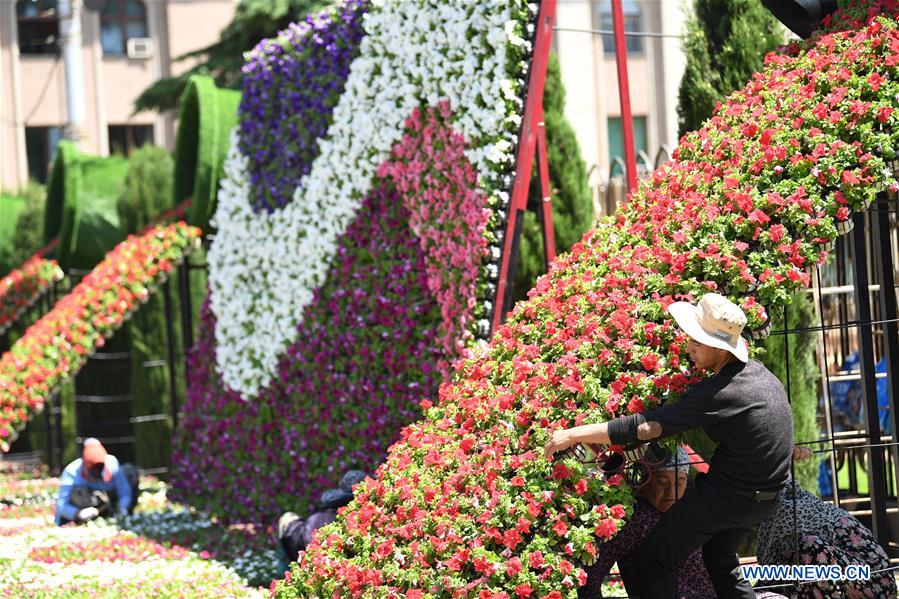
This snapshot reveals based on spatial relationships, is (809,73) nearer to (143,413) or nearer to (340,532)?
(340,532)

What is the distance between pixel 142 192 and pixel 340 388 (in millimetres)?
7144

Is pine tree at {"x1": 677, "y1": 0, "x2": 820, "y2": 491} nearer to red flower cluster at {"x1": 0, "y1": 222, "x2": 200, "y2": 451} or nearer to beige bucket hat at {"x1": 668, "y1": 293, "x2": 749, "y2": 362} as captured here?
beige bucket hat at {"x1": 668, "y1": 293, "x2": 749, "y2": 362}

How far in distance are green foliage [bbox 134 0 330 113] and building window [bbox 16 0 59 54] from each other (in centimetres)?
1013

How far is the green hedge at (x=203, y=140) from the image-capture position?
12164mm

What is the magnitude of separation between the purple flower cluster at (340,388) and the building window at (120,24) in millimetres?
21464

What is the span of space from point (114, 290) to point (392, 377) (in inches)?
200

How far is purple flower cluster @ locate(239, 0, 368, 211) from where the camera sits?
10.1m

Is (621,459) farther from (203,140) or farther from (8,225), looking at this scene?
(8,225)

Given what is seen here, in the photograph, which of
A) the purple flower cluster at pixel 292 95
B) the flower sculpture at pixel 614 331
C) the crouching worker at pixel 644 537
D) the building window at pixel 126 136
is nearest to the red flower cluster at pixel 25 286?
the purple flower cluster at pixel 292 95

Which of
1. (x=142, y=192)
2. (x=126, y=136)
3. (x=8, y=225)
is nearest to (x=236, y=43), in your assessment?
(x=8, y=225)

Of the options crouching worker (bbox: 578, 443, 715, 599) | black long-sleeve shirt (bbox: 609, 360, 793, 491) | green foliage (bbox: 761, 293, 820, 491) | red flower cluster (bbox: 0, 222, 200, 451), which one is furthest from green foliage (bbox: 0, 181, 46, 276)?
black long-sleeve shirt (bbox: 609, 360, 793, 491)

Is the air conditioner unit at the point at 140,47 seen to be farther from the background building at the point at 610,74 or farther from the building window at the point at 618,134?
the building window at the point at 618,134

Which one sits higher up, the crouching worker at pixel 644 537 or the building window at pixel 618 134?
the building window at pixel 618 134

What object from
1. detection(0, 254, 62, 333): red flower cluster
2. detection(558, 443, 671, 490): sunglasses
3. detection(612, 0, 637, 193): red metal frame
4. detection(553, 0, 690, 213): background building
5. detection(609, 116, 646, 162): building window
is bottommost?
detection(558, 443, 671, 490): sunglasses
